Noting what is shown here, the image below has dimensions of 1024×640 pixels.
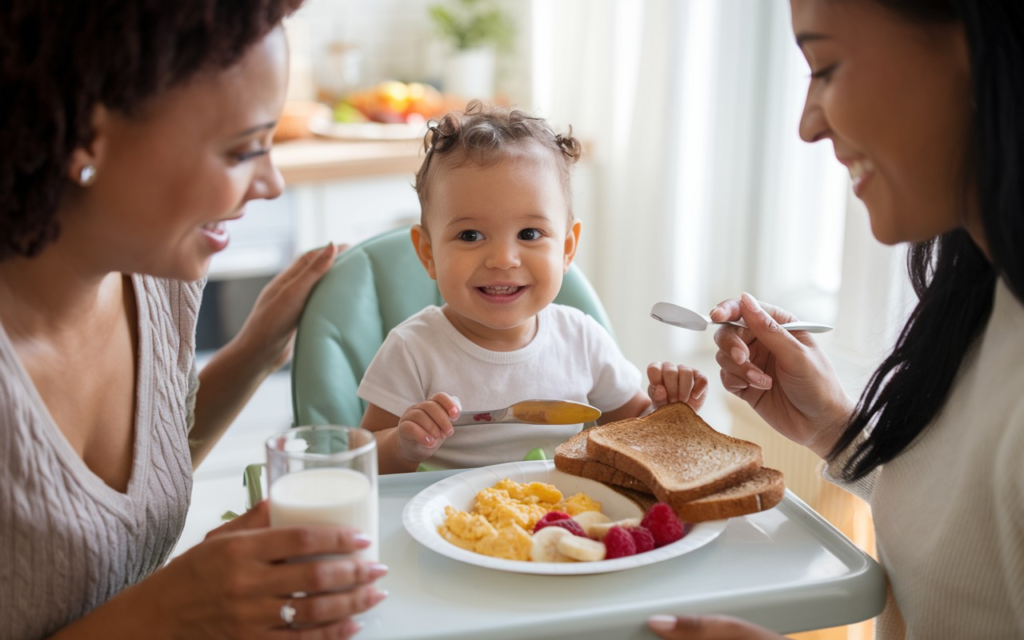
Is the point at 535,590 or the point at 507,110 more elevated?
the point at 507,110

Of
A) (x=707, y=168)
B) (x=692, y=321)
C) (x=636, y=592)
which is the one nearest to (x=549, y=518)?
(x=636, y=592)

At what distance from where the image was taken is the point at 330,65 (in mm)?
3879

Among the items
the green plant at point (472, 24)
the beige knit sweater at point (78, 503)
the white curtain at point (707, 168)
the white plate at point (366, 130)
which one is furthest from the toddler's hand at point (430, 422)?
the green plant at point (472, 24)

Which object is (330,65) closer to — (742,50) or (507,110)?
(742,50)

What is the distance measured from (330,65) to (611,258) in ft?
4.68

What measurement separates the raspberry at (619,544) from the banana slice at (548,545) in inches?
1.5

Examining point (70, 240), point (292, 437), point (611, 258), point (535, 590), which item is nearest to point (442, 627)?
point (535, 590)

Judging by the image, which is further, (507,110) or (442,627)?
(507,110)

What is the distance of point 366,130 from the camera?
11.1 ft

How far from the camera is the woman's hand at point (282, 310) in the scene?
169 centimetres

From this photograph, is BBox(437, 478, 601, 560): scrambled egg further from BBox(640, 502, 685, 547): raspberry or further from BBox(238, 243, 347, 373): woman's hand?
BBox(238, 243, 347, 373): woman's hand

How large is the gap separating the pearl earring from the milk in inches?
13.1

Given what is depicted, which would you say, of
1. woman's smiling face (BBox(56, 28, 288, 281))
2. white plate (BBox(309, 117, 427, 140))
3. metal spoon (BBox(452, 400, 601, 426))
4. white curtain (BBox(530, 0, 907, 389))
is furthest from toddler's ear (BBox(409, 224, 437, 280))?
white plate (BBox(309, 117, 427, 140))

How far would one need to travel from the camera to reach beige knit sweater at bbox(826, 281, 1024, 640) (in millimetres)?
969
